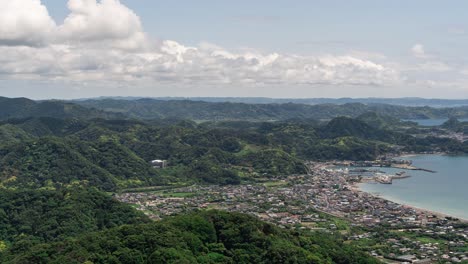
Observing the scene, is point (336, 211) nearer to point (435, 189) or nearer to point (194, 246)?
point (435, 189)

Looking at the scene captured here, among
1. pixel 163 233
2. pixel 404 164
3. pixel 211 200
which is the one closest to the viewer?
pixel 163 233

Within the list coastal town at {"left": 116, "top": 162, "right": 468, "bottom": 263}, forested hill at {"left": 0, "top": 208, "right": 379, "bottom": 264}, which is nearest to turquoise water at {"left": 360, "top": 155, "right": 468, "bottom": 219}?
coastal town at {"left": 116, "top": 162, "right": 468, "bottom": 263}

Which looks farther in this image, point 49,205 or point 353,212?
point 353,212

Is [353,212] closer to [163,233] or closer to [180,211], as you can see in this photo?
[180,211]

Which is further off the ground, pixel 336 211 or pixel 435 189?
pixel 336 211

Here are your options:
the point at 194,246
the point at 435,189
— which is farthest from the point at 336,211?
the point at 194,246

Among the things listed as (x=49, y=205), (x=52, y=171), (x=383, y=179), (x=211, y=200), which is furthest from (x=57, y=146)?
(x=383, y=179)
